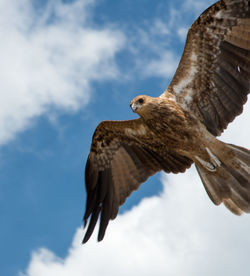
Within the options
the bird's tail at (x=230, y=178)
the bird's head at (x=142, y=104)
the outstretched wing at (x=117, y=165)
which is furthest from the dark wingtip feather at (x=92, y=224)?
the bird's head at (x=142, y=104)

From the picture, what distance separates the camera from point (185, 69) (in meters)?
10.7

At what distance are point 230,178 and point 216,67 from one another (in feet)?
6.77

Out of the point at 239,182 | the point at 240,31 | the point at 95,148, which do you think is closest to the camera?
the point at 240,31

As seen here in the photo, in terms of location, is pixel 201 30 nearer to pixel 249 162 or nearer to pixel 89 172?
pixel 249 162

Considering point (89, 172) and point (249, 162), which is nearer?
point (249, 162)

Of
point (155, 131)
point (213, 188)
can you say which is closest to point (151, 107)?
point (155, 131)

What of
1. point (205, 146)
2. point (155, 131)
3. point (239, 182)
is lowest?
point (239, 182)

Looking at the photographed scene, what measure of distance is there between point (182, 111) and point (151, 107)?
66 centimetres

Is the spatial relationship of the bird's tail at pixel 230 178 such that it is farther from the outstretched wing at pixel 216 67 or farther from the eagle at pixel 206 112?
the outstretched wing at pixel 216 67

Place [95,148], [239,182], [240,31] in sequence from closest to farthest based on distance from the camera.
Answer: [240,31] → [239,182] → [95,148]

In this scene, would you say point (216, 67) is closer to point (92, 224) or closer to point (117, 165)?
point (117, 165)

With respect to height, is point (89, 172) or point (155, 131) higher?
point (89, 172)

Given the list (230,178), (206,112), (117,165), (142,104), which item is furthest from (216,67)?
(117,165)

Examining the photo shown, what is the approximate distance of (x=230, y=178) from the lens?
1112 centimetres
